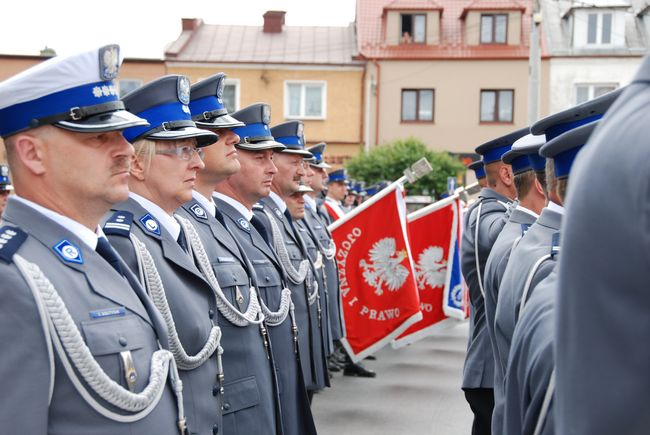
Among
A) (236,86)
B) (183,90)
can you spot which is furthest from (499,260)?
(236,86)

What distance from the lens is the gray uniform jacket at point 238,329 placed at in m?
3.65

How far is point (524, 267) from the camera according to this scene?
2.75 metres

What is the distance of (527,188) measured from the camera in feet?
→ 12.7

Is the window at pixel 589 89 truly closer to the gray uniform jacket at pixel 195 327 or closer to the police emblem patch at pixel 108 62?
the gray uniform jacket at pixel 195 327

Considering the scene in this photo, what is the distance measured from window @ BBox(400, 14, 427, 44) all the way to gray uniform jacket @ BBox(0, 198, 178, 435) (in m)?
27.9

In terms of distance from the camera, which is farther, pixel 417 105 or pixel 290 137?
pixel 417 105

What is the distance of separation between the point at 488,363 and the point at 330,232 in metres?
3.92

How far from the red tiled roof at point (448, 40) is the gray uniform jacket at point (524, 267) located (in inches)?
1049

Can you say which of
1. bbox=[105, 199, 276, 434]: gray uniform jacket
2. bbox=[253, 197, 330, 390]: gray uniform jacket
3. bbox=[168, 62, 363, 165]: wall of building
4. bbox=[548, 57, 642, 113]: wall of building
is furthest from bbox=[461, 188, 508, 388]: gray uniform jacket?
bbox=[548, 57, 642, 113]: wall of building

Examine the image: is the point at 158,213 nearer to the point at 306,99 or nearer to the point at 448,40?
the point at 306,99

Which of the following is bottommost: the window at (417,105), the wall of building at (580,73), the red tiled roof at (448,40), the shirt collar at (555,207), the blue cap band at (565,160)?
the shirt collar at (555,207)

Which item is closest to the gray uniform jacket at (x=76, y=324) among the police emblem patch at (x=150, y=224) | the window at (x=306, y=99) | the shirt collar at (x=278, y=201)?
the police emblem patch at (x=150, y=224)

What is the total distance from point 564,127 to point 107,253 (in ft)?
4.54

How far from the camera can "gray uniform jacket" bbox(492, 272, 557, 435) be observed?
214 centimetres
